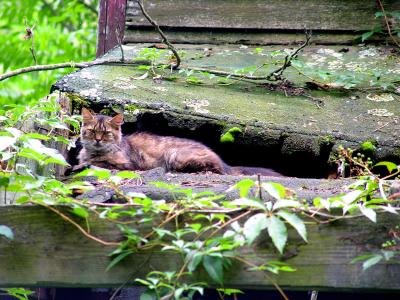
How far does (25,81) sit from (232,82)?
5940 mm

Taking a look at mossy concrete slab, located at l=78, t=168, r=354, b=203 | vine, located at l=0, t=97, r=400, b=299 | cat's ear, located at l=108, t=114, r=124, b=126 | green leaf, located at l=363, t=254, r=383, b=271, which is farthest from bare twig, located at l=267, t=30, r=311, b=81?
green leaf, located at l=363, t=254, r=383, b=271

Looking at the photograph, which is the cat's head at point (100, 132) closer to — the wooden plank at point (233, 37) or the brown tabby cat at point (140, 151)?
the brown tabby cat at point (140, 151)

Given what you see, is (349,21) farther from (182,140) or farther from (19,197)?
(19,197)

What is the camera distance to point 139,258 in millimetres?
2439

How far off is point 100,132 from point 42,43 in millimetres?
4240

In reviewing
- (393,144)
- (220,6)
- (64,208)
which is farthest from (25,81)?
(64,208)

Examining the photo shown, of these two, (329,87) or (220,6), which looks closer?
(329,87)

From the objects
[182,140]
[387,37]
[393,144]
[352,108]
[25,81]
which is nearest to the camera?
[393,144]

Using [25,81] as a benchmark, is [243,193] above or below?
above

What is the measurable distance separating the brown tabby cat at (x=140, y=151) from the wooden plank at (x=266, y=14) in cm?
79

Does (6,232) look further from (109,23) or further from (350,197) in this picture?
(109,23)

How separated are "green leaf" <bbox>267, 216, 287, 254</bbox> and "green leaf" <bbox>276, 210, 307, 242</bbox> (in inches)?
0.9

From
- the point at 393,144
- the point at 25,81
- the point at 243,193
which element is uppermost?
the point at 243,193

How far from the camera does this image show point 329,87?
438 centimetres
